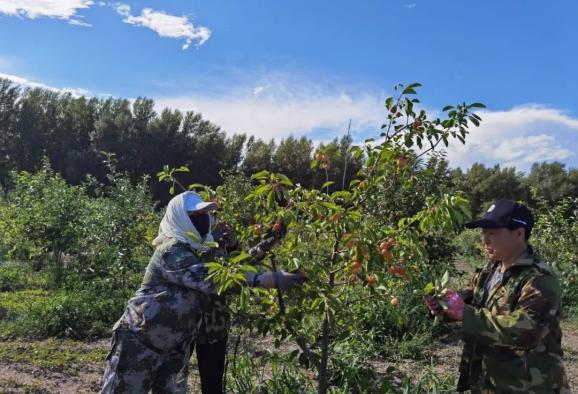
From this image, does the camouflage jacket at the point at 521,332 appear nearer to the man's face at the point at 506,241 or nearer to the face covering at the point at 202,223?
the man's face at the point at 506,241

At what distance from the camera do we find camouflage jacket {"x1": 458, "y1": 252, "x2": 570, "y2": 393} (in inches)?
70.6

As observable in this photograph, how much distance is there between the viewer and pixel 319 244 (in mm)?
2463

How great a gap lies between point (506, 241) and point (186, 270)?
1.41 metres

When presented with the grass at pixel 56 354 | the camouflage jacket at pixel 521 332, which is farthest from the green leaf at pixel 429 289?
the grass at pixel 56 354

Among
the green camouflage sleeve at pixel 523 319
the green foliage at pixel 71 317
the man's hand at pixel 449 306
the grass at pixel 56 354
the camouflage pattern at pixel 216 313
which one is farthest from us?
the green foliage at pixel 71 317

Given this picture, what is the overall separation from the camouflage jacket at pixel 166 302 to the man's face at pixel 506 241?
1310mm

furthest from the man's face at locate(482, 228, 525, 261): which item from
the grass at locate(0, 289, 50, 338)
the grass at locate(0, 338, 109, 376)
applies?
the grass at locate(0, 289, 50, 338)

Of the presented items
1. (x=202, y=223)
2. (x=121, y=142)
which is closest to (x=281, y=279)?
(x=202, y=223)

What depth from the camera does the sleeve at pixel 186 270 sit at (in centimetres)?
242

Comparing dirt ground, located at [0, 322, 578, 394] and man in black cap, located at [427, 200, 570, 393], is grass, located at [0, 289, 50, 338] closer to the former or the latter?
dirt ground, located at [0, 322, 578, 394]

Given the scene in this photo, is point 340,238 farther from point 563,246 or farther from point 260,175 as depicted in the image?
point 563,246

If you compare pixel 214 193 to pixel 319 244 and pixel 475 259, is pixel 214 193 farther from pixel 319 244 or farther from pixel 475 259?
pixel 475 259

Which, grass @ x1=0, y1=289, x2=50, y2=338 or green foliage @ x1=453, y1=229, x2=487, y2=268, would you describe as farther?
green foliage @ x1=453, y1=229, x2=487, y2=268

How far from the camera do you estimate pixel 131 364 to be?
2566 mm
